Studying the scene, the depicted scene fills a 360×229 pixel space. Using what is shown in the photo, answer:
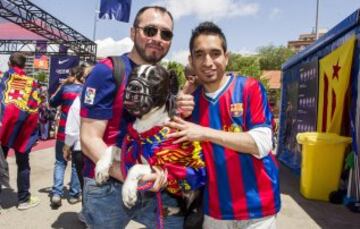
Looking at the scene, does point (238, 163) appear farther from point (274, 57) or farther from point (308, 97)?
point (274, 57)

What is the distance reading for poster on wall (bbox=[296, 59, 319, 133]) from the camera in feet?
26.9

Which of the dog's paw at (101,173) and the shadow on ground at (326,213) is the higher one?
the dog's paw at (101,173)

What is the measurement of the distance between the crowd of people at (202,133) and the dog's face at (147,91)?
93 millimetres

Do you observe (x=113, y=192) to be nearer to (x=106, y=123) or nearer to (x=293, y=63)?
(x=106, y=123)

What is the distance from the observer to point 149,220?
88.8 inches

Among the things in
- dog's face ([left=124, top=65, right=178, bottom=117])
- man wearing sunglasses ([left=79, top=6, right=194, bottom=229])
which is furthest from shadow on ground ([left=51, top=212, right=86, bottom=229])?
dog's face ([left=124, top=65, right=178, bottom=117])

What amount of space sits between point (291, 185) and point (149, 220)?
653cm

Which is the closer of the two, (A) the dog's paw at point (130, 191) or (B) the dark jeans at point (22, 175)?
(A) the dog's paw at point (130, 191)

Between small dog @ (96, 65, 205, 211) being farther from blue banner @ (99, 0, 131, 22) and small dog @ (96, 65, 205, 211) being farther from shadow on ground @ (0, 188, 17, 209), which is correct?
blue banner @ (99, 0, 131, 22)

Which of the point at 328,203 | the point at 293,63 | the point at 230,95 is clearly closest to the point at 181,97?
the point at 230,95

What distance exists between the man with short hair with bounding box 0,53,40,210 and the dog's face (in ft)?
13.4

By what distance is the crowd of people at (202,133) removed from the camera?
201 cm

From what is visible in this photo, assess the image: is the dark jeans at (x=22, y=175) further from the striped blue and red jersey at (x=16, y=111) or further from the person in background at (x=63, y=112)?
the person in background at (x=63, y=112)

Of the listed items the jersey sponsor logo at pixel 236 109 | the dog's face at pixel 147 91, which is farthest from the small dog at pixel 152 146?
the jersey sponsor logo at pixel 236 109
